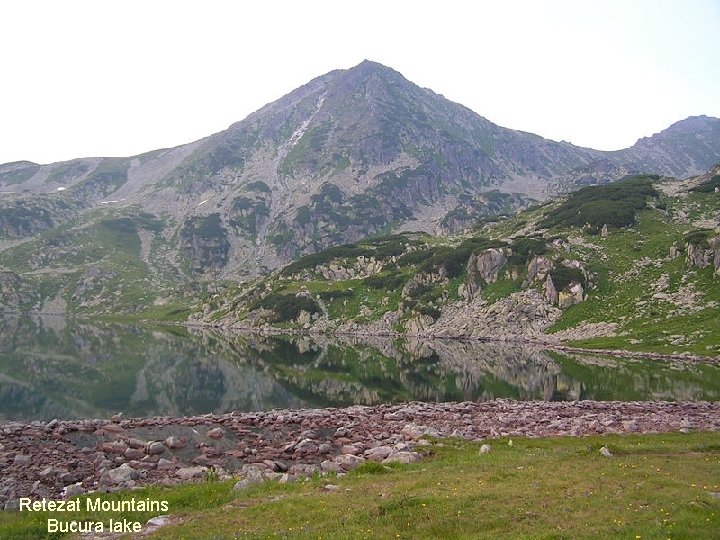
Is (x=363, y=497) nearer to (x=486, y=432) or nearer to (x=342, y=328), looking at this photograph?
(x=486, y=432)

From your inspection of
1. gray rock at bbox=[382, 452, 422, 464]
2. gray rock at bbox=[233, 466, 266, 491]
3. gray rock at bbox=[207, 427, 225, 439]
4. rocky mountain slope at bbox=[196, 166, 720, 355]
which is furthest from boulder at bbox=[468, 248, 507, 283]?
gray rock at bbox=[233, 466, 266, 491]

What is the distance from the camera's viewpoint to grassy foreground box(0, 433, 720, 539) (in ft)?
49.1

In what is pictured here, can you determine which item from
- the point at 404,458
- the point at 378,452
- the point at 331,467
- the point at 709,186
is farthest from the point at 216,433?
the point at 709,186

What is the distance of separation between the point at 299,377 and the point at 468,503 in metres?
58.4

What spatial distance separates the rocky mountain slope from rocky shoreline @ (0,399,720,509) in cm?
5879

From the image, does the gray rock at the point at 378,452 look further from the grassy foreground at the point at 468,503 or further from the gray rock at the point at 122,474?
the gray rock at the point at 122,474

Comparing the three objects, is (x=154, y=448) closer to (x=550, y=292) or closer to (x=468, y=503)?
(x=468, y=503)

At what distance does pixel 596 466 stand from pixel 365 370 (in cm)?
5829

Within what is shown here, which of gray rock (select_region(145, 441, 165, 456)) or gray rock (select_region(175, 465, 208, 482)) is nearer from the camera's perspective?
gray rock (select_region(175, 465, 208, 482))

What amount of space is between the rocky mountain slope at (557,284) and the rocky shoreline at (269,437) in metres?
58.8

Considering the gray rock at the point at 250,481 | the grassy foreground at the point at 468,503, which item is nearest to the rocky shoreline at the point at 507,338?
the grassy foreground at the point at 468,503

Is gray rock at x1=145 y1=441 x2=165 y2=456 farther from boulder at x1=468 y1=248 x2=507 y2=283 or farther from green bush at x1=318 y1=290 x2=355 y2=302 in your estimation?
green bush at x1=318 y1=290 x2=355 y2=302

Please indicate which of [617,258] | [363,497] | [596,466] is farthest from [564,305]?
[363,497]

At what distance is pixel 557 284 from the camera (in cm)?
12712
